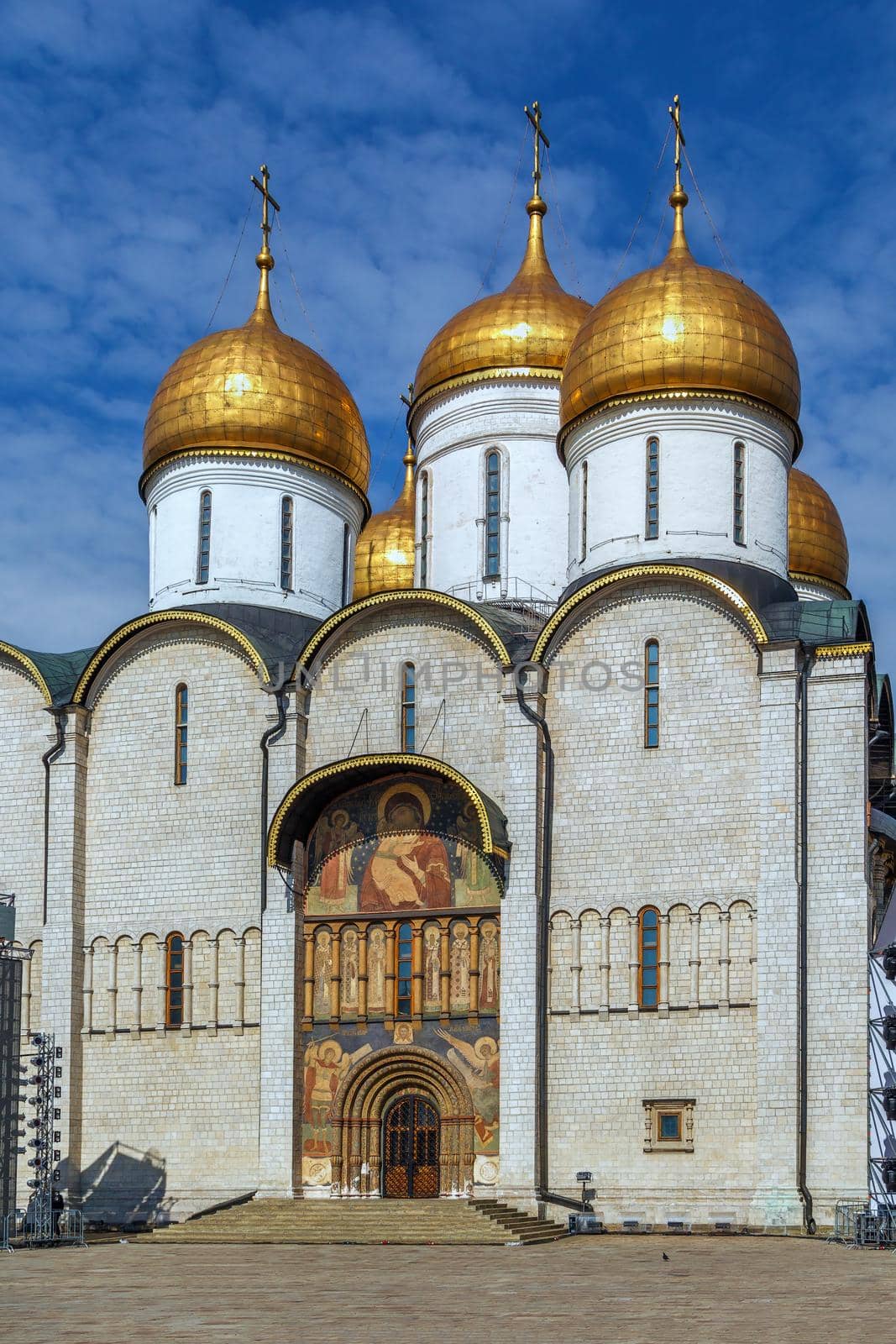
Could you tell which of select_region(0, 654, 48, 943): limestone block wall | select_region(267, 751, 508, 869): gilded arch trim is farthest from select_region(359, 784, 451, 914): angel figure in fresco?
select_region(0, 654, 48, 943): limestone block wall

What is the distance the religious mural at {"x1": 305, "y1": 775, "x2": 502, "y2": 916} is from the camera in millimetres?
20172

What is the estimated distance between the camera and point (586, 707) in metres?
20.0

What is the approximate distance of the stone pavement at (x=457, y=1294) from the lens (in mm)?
10477

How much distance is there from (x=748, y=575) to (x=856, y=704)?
7.59 ft

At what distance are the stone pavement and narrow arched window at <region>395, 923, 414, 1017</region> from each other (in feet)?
10.5

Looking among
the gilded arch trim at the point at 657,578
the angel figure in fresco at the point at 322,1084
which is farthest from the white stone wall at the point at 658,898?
the angel figure in fresco at the point at 322,1084

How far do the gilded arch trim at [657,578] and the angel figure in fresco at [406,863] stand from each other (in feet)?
7.03

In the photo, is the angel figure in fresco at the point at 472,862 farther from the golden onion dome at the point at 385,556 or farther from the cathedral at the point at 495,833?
the golden onion dome at the point at 385,556

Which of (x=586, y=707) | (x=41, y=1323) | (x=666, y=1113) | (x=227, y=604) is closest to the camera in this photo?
(x=41, y=1323)

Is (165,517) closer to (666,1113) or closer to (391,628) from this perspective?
(391,628)

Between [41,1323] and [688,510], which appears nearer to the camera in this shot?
[41,1323]

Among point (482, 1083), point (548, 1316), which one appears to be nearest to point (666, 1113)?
point (482, 1083)

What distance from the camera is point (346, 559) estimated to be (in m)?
24.4

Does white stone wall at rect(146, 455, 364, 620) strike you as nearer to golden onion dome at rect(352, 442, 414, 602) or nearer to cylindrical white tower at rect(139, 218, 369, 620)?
cylindrical white tower at rect(139, 218, 369, 620)
